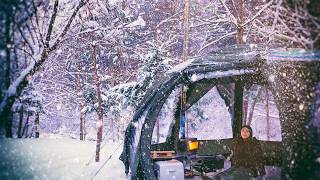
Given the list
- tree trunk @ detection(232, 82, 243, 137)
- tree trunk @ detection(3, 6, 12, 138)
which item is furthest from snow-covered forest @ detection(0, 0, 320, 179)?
tree trunk @ detection(232, 82, 243, 137)

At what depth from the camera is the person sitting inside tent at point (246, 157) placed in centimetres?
693

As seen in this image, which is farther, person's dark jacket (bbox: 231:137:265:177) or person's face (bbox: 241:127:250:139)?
person's face (bbox: 241:127:250:139)

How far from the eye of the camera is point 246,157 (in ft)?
23.5

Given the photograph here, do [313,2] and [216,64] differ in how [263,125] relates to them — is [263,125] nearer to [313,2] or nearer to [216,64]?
[216,64]

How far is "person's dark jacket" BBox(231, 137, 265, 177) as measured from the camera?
7.10 meters

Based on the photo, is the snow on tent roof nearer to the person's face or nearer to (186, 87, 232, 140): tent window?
the person's face

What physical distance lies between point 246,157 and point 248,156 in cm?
5

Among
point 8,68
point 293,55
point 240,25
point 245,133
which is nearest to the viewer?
point 293,55

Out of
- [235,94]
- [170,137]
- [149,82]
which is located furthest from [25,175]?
[149,82]

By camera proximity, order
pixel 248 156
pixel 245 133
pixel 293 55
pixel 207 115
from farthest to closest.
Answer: pixel 207 115 < pixel 245 133 < pixel 248 156 < pixel 293 55

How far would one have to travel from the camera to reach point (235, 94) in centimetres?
966

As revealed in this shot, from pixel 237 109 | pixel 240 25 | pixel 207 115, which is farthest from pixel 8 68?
pixel 207 115

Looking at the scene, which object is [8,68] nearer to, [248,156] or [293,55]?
[293,55]

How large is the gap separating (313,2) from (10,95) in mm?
4481
